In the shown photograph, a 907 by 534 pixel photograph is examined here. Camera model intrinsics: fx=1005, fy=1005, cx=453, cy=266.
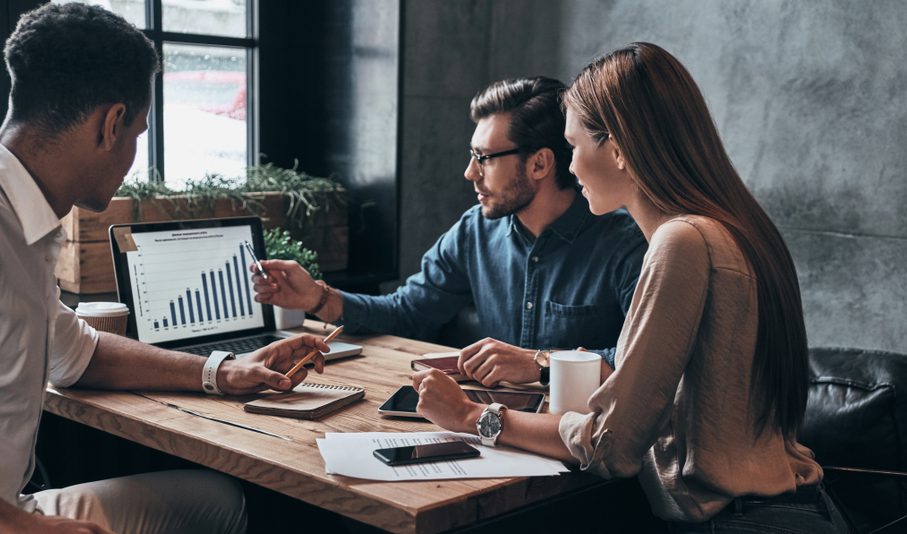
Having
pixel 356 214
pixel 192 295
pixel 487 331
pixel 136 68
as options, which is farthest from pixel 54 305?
pixel 356 214

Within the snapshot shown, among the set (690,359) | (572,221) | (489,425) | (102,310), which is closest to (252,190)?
(102,310)

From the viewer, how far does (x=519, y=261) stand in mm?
2701

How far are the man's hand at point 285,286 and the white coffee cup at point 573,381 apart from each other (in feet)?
3.06

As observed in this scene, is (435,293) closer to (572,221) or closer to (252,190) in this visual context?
(572,221)

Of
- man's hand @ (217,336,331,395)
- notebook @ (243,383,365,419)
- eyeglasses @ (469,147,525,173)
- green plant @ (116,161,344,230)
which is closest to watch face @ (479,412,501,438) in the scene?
notebook @ (243,383,365,419)

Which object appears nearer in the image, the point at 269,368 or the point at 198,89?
the point at 269,368

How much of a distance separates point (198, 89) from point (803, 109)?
2071 millimetres

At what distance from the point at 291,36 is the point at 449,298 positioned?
4.93 feet

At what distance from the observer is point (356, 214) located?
12.6 ft

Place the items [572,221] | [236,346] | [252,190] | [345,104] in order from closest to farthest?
[236,346], [572,221], [252,190], [345,104]

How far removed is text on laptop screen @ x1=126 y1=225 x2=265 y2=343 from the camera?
2463 mm

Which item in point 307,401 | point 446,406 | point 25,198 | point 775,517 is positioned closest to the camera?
point 25,198

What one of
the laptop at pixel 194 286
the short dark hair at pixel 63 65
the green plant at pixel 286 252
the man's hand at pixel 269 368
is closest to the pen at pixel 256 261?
the laptop at pixel 194 286

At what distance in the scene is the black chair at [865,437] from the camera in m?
2.18
